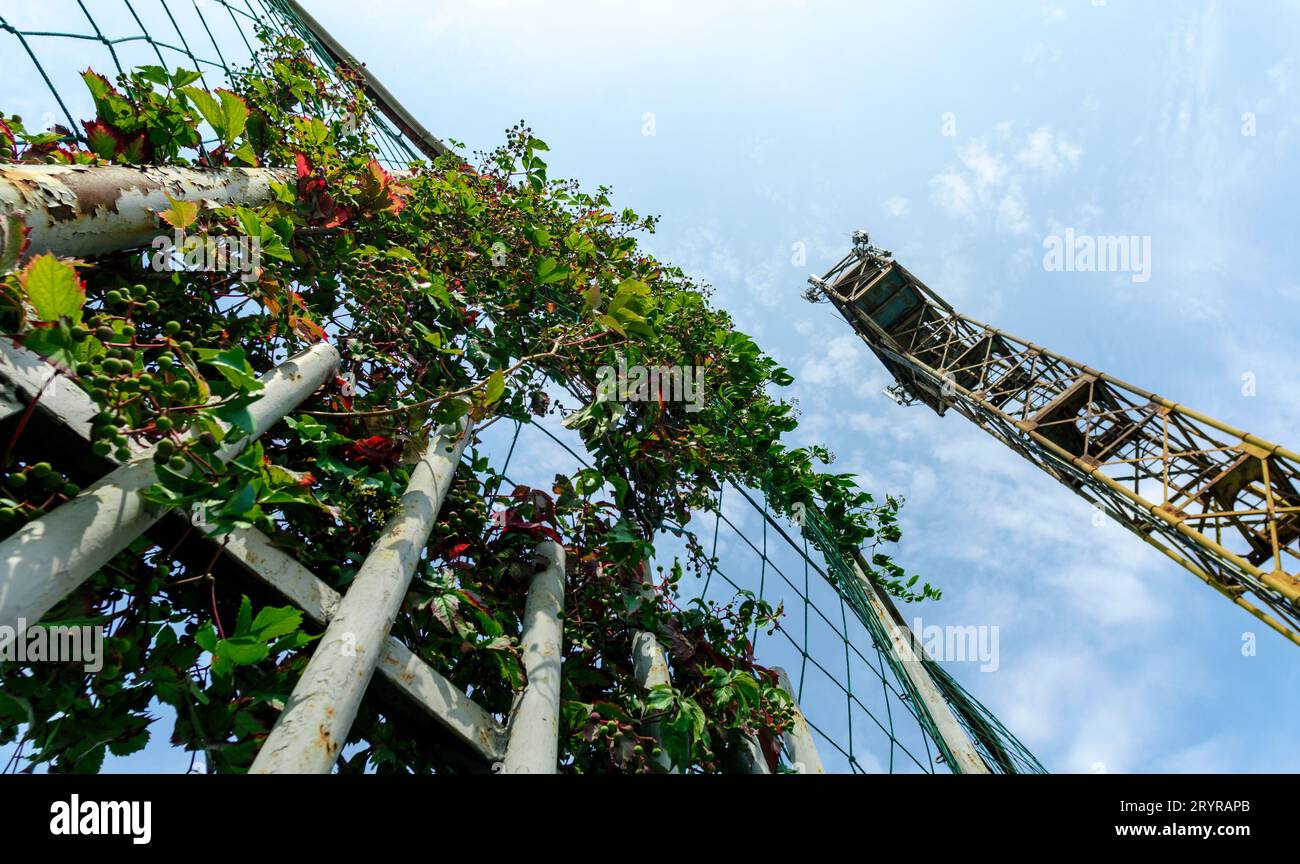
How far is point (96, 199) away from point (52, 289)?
35.4 inches

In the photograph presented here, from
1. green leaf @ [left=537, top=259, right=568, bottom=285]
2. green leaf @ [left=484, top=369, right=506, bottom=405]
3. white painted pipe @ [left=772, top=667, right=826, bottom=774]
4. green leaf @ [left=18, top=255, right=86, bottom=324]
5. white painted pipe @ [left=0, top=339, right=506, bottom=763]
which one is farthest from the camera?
green leaf @ [left=537, top=259, right=568, bottom=285]

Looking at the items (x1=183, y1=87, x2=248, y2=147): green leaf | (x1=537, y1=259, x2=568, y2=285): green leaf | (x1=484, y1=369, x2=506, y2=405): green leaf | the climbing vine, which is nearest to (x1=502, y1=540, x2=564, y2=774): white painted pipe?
the climbing vine

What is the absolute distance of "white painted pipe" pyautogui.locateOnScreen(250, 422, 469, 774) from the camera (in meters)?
1.15

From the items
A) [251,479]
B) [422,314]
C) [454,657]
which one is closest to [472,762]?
[454,657]

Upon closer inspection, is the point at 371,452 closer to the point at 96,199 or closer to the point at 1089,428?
the point at 96,199

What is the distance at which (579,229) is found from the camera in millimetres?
4652

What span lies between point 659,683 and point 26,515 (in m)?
1.70

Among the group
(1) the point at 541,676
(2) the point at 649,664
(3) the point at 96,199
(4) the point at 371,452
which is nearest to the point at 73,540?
(4) the point at 371,452

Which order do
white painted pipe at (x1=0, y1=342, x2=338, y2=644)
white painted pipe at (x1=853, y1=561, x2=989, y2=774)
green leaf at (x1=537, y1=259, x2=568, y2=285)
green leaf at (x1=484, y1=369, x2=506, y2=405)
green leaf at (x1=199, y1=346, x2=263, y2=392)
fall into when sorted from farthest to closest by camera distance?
white painted pipe at (x1=853, y1=561, x2=989, y2=774) < green leaf at (x1=537, y1=259, x2=568, y2=285) < green leaf at (x1=484, y1=369, x2=506, y2=405) < green leaf at (x1=199, y1=346, x2=263, y2=392) < white painted pipe at (x1=0, y1=342, x2=338, y2=644)

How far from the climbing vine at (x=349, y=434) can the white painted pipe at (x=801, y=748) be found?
0.13 metres

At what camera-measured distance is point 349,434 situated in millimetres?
2166

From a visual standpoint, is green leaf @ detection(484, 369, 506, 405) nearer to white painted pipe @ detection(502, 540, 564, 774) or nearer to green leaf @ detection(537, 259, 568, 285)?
white painted pipe @ detection(502, 540, 564, 774)

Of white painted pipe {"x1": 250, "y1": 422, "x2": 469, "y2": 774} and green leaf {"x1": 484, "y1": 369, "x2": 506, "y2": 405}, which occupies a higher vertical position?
green leaf {"x1": 484, "y1": 369, "x2": 506, "y2": 405}

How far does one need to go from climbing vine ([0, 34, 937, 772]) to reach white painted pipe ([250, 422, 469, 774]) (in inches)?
4.8
